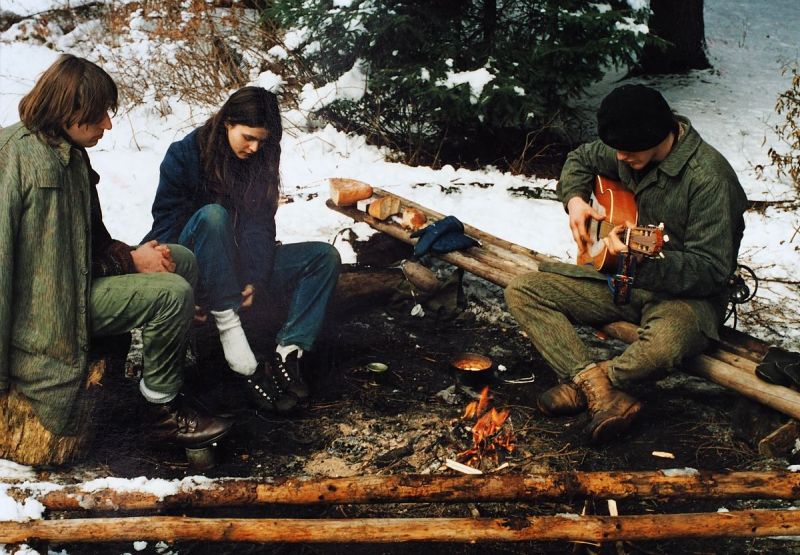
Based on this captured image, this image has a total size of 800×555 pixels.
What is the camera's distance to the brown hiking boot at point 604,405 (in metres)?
3.95

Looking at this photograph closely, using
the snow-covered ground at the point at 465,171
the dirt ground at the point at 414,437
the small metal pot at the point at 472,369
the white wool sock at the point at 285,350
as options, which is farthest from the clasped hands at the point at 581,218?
the white wool sock at the point at 285,350

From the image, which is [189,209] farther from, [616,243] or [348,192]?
[616,243]

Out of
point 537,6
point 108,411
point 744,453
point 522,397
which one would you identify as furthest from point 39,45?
point 744,453

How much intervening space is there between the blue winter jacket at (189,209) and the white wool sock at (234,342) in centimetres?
42

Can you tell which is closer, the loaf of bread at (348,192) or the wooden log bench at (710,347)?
the wooden log bench at (710,347)

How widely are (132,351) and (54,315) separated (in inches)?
61.5

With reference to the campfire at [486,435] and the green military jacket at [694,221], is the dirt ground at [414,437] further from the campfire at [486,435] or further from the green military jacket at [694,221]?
the green military jacket at [694,221]

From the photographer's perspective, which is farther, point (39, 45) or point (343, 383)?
point (39, 45)

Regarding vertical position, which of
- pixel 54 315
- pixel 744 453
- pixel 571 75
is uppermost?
pixel 571 75

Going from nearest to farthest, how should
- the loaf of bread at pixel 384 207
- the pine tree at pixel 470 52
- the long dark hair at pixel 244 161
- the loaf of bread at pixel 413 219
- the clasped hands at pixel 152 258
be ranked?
the clasped hands at pixel 152 258 < the long dark hair at pixel 244 161 < the loaf of bread at pixel 413 219 < the loaf of bread at pixel 384 207 < the pine tree at pixel 470 52

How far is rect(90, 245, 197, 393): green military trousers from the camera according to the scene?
354 cm

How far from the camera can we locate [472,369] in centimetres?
451

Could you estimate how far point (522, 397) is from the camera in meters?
4.57

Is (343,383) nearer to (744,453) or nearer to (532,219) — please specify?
(744,453)
